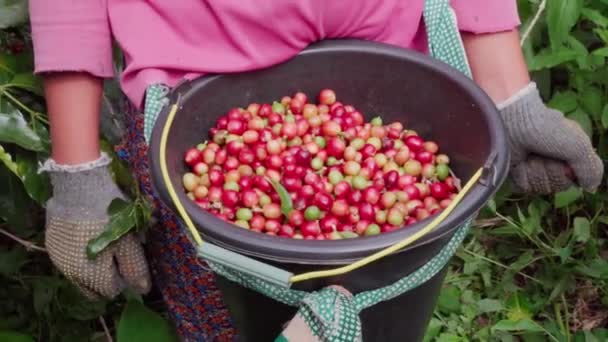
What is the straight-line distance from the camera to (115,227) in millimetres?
1267

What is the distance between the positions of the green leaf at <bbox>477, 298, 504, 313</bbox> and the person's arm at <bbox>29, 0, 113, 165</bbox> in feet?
3.28

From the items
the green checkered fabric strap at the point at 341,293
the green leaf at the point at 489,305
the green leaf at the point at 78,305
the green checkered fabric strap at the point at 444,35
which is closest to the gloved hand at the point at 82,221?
the green checkered fabric strap at the point at 341,293

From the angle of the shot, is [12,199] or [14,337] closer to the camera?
[12,199]

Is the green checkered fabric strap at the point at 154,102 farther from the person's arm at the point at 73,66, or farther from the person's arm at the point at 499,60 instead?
the person's arm at the point at 499,60

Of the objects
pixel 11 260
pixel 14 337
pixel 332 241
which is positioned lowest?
pixel 14 337

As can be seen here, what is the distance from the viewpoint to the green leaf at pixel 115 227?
125cm

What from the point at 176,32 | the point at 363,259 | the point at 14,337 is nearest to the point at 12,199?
A: the point at 14,337

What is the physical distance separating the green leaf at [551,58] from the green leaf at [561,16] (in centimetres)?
6

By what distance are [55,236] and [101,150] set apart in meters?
0.16

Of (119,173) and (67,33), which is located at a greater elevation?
(67,33)

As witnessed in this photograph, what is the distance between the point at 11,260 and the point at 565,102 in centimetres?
126

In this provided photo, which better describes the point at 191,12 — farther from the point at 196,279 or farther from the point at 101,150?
the point at 196,279

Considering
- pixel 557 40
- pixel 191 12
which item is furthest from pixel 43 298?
pixel 557 40

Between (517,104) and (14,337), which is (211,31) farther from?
(14,337)
